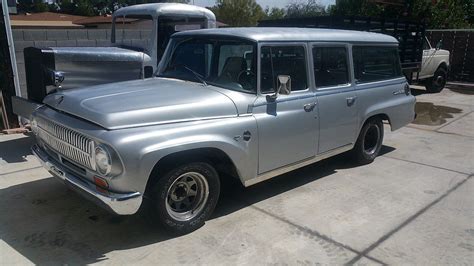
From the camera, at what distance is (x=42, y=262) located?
11.1ft

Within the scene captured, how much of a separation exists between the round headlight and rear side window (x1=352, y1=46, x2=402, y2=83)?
11.5 feet

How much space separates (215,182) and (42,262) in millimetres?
1583

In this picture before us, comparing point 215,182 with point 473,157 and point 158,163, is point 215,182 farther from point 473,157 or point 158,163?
point 473,157

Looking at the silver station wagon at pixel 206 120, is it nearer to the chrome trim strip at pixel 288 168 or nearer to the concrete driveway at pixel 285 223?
the chrome trim strip at pixel 288 168

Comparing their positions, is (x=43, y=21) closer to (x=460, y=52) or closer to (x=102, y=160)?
(x=460, y=52)

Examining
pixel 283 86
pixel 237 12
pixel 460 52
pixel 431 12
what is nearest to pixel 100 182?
pixel 283 86

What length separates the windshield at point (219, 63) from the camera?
4246 mm

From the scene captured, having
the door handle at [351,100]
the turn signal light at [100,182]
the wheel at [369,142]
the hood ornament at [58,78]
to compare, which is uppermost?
the hood ornament at [58,78]

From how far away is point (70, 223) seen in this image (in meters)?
4.04

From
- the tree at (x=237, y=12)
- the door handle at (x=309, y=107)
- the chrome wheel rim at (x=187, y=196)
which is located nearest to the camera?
the chrome wheel rim at (x=187, y=196)

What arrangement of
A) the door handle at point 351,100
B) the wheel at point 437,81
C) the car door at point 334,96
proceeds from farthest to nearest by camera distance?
the wheel at point 437,81
the door handle at point 351,100
the car door at point 334,96

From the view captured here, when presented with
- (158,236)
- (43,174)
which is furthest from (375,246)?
(43,174)

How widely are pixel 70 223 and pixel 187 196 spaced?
3.85 ft

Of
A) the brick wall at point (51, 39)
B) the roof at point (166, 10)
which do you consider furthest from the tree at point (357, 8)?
the brick wall at point (51, 39)
